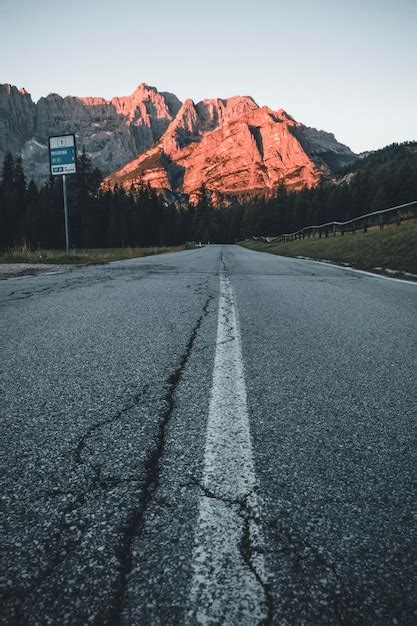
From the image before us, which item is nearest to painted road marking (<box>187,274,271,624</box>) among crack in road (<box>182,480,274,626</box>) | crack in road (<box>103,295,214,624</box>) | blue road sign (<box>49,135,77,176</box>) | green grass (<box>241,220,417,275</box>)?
crack in road (<box>182,480,274,626</box>)

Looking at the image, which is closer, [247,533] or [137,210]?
[247,533]

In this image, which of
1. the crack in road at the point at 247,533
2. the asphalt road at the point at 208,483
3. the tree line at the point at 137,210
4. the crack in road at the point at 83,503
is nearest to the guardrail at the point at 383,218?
the asphalt road at the point at 208,483

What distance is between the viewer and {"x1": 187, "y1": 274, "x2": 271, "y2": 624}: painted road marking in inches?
33.2

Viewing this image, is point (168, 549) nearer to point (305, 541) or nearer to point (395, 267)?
point (305, 541)

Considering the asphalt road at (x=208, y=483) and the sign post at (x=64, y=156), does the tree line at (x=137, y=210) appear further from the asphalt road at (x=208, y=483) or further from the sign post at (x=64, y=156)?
the asphalt road at (x=208, y=483)

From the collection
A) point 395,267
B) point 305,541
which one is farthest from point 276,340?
point 395,267

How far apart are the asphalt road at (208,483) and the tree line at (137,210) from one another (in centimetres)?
3486

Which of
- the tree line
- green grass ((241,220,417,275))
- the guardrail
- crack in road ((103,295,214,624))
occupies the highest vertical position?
the tree line

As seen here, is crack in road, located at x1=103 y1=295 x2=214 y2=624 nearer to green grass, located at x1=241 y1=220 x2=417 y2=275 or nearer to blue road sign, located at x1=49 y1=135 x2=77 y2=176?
green grass, located at x1=241 y1=220 x2=417 y2=275

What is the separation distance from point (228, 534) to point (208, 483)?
9.7 inches

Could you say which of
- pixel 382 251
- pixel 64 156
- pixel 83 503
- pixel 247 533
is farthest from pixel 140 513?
pixel 64 156

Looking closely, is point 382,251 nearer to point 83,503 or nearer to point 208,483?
point 208,483

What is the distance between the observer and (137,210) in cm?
6950

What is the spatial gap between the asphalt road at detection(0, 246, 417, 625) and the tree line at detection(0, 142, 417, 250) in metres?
34.9
